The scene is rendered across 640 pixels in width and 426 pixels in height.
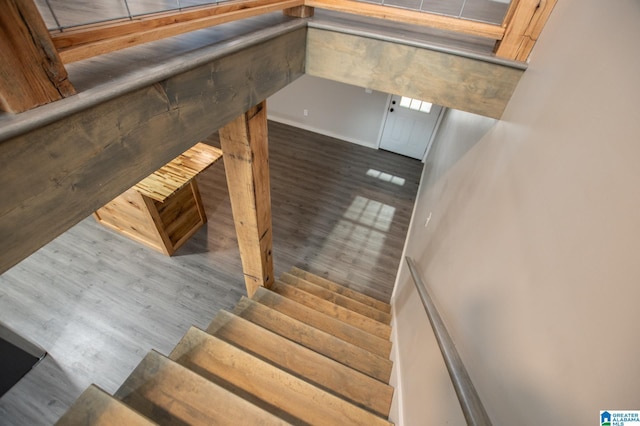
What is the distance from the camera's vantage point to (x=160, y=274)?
3.35 metres

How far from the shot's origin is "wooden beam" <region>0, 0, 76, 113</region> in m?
0.59

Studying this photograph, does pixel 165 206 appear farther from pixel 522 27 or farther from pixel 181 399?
pixel 522 27

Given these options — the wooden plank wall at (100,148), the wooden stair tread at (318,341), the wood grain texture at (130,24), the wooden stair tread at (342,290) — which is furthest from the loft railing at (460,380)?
the wooden stair tread at (342,290)

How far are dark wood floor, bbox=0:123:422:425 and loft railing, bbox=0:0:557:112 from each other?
2.70 m

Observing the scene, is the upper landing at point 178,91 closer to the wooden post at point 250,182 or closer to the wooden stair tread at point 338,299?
the wooden post at point 250,182

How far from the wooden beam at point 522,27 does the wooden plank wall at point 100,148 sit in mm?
1230

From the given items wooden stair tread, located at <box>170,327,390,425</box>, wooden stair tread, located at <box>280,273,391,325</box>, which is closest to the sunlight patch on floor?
wooden stair tread, located at <box>280,273,391,325</box>

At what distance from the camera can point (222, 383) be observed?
1.62 meters

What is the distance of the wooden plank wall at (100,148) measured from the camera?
2.17 ft

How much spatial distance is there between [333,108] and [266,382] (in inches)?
209

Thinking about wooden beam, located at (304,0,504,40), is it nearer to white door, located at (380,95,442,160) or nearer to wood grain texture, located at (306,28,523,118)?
wood grain texture, located at (306,28,523,118)

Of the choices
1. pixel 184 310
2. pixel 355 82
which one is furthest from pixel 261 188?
pixel 184 310

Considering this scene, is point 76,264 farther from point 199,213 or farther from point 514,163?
point 514,163

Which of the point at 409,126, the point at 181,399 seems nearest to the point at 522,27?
the point at 181,399
